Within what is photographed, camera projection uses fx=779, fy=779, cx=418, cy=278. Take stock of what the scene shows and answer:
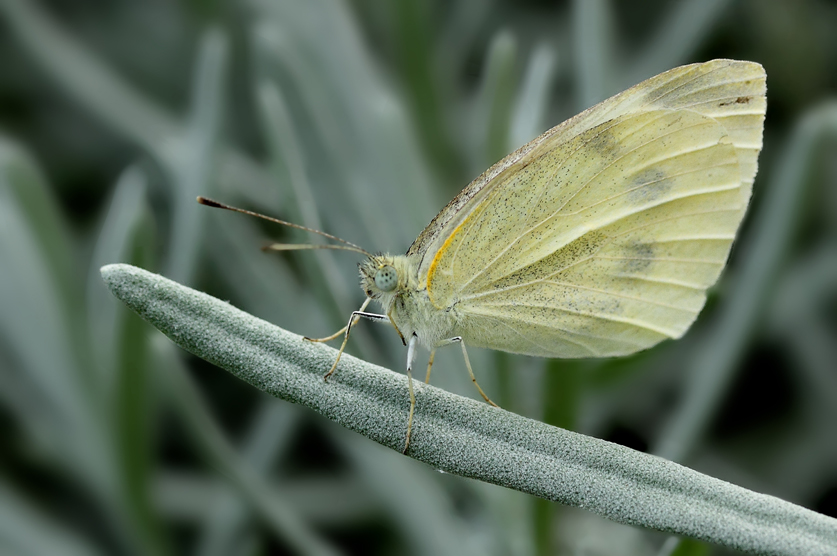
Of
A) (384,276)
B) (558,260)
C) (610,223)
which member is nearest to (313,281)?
(384,276)

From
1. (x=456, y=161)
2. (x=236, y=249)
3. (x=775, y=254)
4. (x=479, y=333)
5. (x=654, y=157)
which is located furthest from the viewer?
(x=456, y=161)

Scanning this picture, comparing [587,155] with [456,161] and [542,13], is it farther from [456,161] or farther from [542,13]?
[542,13]

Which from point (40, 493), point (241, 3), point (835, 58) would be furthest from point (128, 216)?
point (835, 58)

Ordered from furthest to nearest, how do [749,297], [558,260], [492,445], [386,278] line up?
[749,297], [558,260], [386,278], [492,445]

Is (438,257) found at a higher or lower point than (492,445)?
higher

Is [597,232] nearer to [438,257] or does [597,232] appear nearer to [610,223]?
[610,223]

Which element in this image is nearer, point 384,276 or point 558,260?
point 384,276

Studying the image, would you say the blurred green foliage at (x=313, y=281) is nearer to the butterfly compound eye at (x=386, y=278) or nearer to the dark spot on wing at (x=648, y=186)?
the butterfly compound eye at (x=386, y=278)

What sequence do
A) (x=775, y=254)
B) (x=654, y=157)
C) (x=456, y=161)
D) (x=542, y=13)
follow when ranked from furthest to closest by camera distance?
(x=542, y=13), (x=456, y=161), (x=775, y=254), (x=654, y=157)
